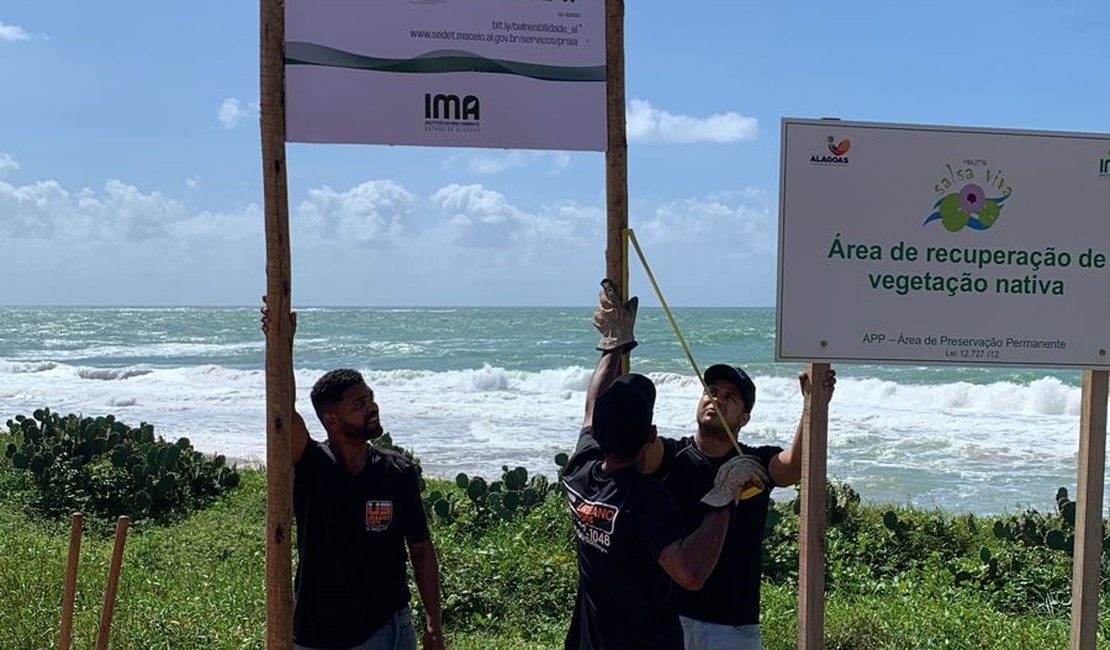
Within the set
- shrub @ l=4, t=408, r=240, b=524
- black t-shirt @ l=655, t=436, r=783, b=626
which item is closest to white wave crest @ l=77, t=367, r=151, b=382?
shrub @ l=4, t=408, r=240, b=524

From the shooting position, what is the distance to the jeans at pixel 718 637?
3403mm

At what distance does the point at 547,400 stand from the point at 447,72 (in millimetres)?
24667

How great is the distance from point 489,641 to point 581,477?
2.71 meters

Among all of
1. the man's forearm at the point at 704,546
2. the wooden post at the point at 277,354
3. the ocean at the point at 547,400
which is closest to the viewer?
the man's forearm at the point at 704,546

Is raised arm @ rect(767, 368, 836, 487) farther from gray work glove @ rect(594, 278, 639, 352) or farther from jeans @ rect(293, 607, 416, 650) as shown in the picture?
jeans @ rect(293, 607, 416, 650)

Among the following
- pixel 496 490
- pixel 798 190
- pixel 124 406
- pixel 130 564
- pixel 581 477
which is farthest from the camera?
pixel 124 406

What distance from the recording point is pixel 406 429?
2172cm

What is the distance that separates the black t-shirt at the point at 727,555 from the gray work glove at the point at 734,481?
48 centimetres

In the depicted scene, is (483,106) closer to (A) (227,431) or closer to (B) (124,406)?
(A) (227,431)

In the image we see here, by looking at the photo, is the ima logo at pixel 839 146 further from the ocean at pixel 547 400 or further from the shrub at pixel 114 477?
the shrub at pixel 114 477

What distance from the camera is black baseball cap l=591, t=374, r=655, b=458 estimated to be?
2.79 meters

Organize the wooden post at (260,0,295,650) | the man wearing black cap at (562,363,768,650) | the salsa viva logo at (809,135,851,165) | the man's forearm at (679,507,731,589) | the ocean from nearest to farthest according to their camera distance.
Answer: the man's forearm at (679,507,731,589) → the man wearing black cap at (562,363,768,650) → the wooden post at (260,0,295,650) → the salsa viva logo at (809,135,851,165) → the ocean

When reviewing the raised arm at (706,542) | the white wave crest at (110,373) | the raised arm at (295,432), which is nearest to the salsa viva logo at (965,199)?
the raised arm at (706,542)

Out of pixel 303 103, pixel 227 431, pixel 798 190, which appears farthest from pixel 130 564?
pixel 227 431
